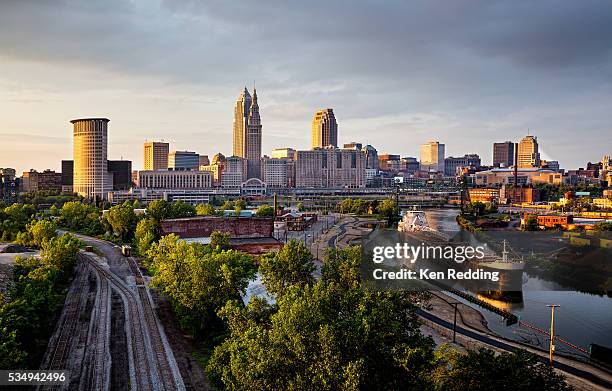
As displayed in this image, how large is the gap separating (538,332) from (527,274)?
17828 millimetres

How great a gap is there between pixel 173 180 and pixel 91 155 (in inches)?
1183

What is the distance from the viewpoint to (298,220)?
8700 cm

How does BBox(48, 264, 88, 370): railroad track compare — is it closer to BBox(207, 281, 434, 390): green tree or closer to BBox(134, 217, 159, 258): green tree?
BBox(207, 281, 434, 390): green tree

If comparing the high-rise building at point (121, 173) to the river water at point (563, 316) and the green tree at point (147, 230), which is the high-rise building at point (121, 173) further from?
the river water at point (563, 316)

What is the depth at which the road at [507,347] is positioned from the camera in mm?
24312

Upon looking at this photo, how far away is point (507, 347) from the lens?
→ 2795 centimetres

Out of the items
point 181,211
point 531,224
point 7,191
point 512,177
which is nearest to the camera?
point 531,224

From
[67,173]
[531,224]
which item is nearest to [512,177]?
[531,224]

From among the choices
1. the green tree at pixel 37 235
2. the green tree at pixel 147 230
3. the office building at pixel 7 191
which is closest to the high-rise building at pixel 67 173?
the office building at pixel 7 191

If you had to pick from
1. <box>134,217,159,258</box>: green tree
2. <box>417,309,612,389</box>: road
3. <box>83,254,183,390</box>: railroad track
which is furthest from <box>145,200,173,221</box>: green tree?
<box>417,309,612,389</box>: road

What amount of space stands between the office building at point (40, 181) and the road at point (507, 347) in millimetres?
151657

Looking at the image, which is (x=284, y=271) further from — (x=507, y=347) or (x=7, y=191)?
(x=7, y=191)

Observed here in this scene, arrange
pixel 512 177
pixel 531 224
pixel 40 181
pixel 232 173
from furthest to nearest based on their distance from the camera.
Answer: pixel 512 177
pixel 232 173
pixel 40 181
pixel 531 224

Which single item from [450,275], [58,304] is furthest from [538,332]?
[58,304]
